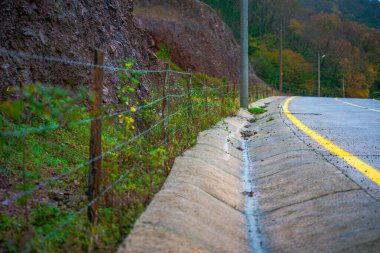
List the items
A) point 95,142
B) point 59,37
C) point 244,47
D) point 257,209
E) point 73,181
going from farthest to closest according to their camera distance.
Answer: point 244,47, point 59,37, point 73,181, point 257,209, point 95,142

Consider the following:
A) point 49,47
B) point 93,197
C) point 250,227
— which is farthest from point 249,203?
point 49,47

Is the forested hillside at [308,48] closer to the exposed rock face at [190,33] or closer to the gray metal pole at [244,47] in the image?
the exposed rock face at [190,33]

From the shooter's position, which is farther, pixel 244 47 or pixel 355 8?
pixel 355 8

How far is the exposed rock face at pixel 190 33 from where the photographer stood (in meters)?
35.8

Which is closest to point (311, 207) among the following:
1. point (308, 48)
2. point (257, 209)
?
point (257, 209)

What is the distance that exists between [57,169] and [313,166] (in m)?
3.48

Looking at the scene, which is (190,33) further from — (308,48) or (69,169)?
(308,48)

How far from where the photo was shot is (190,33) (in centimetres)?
3834

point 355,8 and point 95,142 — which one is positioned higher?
point 355,8

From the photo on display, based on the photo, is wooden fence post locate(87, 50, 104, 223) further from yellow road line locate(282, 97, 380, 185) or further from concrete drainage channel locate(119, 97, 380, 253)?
yellow road line locate(282, 97, 380, 185)

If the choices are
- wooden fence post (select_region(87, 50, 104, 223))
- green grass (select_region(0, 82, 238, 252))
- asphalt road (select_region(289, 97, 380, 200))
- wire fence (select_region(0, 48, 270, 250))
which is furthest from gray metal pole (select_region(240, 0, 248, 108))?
wooden fence post (select_region(87, 50, 104, 223))

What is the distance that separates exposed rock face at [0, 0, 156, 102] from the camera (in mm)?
7723

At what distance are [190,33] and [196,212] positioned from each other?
34.4 meters

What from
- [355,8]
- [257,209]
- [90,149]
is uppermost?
[355,8]
